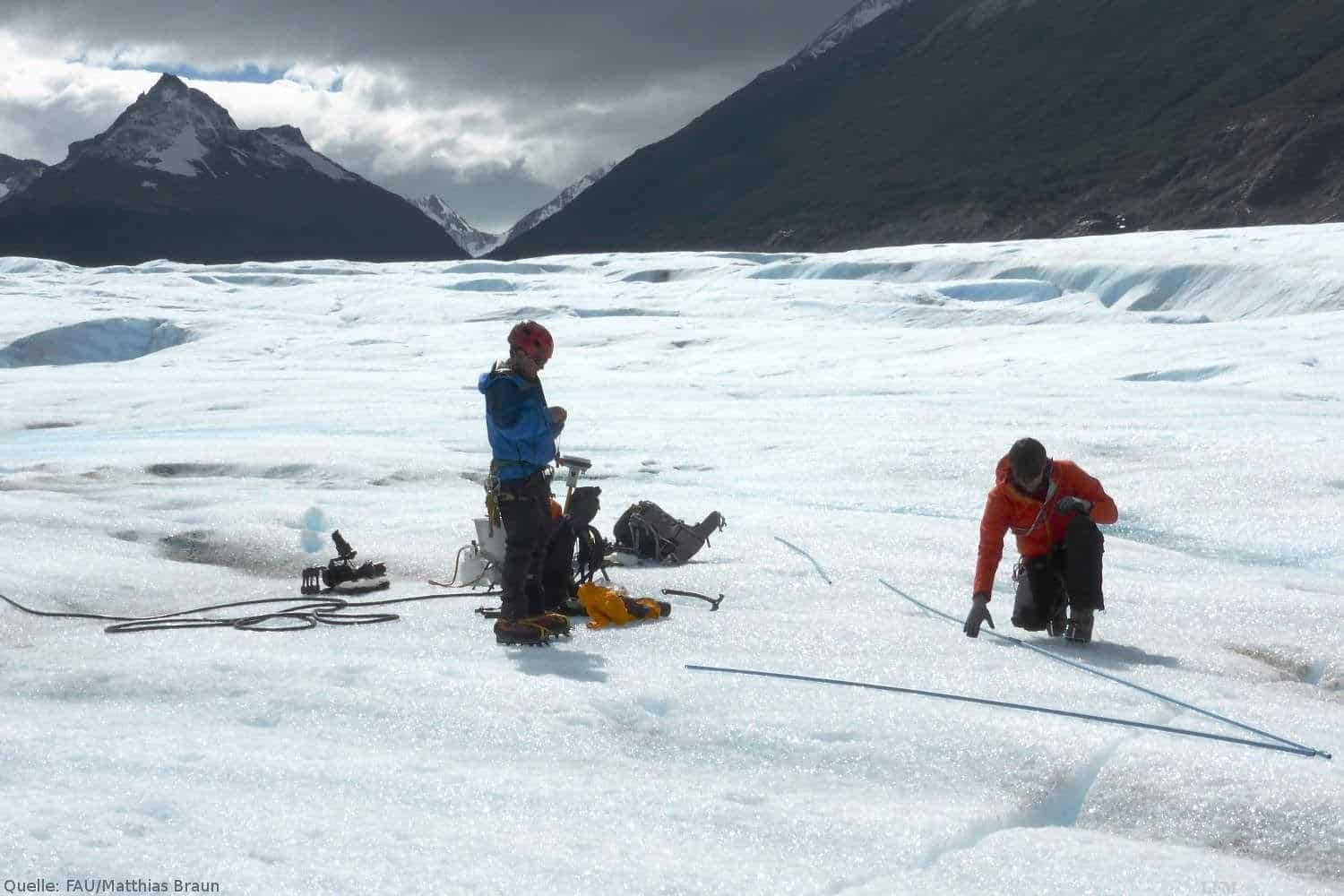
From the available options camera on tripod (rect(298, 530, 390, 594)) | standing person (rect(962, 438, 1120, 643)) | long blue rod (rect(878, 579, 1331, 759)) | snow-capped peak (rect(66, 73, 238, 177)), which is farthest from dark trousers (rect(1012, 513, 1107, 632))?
snow-capped peak (rect(66, 73, 238, 177))

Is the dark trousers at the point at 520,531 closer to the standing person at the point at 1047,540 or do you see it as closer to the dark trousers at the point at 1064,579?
the standing person at the point at 1047,540

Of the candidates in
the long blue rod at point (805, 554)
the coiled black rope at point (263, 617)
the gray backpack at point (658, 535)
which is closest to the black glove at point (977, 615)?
the long blue rod at point (805, 554)

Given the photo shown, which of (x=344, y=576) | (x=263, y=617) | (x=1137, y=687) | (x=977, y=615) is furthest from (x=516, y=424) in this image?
(x=1137, y=687)

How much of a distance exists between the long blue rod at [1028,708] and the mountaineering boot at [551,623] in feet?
2.55

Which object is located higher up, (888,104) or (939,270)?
(888,104)

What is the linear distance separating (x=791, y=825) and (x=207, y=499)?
6398 mm

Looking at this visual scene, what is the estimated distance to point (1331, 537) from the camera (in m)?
6.82

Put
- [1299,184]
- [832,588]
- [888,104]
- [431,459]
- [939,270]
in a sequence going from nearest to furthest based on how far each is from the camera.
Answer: [832,588], [431,459], [939,270], [1299,184], [888,104]

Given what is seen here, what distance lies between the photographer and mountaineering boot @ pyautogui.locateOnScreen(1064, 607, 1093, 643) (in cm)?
472

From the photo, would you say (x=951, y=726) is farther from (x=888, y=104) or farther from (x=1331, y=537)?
(x=888, y=104)

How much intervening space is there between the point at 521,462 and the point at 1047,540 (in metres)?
2.33

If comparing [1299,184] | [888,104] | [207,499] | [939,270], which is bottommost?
[207,499]

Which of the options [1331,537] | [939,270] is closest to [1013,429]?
[1331,537]

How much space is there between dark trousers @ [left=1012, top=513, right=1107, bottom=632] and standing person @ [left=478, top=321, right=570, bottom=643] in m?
2.04
